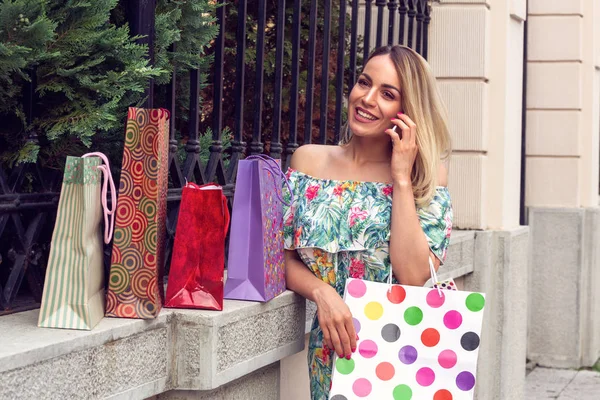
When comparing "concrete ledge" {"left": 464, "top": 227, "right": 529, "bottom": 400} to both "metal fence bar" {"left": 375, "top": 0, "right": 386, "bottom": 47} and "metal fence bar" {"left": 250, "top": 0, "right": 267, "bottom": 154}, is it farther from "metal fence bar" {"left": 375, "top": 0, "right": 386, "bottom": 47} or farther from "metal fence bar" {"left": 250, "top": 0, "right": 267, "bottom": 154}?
"metal fence bar" {"left": 250, "top": 0, "right": 267, "bottom": 154}

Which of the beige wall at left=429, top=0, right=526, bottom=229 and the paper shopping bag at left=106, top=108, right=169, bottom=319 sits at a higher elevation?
the beige wall at left=429, top=0, right=526, bottom=229

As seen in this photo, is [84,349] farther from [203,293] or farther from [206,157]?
[206,157]

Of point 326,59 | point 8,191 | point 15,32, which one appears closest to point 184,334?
point 8,191

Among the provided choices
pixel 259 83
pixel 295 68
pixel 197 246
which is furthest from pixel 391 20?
pixel 197 246

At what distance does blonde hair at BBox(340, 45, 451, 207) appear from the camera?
3.20m

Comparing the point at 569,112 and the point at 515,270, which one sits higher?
the point at 569,112

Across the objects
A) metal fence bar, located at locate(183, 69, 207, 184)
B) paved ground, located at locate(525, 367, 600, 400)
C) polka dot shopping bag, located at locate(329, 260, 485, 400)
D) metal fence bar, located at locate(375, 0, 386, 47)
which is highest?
metal fence bar, located at locate(375, 0, 386, 47)

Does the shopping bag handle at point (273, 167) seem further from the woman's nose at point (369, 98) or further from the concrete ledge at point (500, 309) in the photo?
the concrete ledge at point (500, 309)

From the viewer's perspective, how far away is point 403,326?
2.96 m

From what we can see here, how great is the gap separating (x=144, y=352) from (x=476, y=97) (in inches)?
150

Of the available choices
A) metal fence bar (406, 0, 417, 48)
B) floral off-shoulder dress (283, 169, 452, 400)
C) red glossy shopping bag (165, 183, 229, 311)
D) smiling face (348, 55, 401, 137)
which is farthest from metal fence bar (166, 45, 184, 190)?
metal fence bar (406, 0, 417, 48)

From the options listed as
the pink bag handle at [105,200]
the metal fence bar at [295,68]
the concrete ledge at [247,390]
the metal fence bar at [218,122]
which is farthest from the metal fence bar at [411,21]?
the pink bag handle at [105,200]

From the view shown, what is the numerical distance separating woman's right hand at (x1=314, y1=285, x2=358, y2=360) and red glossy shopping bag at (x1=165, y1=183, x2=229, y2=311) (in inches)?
17.0

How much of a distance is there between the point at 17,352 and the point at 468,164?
13.9 ft
